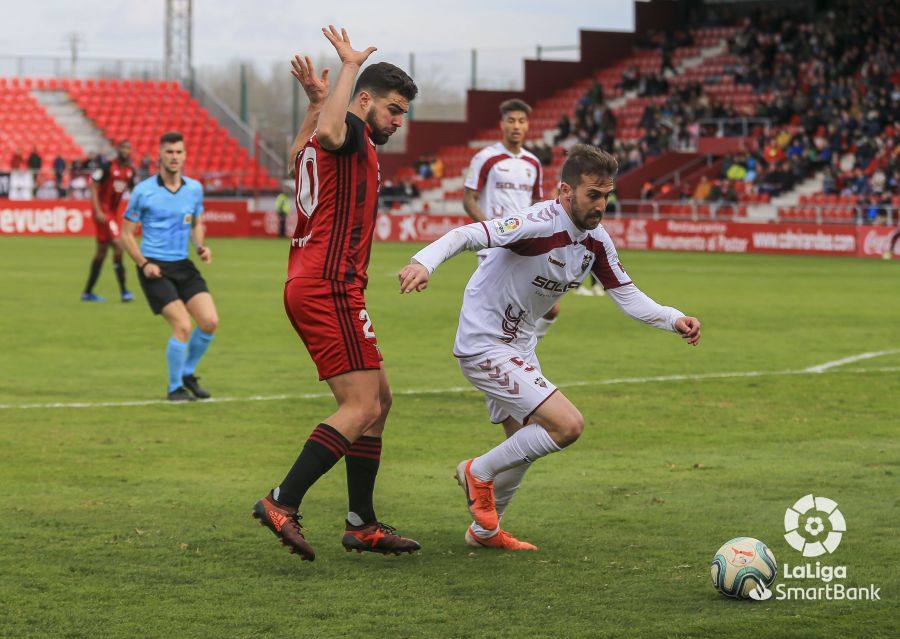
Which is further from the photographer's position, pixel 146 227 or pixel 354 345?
pixel 146 227

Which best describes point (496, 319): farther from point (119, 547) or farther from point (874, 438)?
point (874, 438)

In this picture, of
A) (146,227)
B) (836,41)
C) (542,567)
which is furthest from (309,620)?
(836,41)

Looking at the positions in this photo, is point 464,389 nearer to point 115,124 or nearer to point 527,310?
point 527,310

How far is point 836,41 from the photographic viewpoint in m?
44.1

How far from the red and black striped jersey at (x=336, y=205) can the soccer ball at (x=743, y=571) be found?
6.54ft

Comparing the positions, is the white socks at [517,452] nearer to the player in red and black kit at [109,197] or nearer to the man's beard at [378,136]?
the man's beard at [378,136]

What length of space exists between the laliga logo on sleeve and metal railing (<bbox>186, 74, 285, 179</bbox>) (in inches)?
1830

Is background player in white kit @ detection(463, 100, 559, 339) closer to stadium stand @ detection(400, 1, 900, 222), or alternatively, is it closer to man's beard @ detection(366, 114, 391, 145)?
man's beard @ detection(366, 114, 391, 145)

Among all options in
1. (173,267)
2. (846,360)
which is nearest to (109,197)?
(173,267)

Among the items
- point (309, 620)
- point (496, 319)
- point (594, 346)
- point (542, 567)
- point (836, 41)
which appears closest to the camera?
point (309, 620)

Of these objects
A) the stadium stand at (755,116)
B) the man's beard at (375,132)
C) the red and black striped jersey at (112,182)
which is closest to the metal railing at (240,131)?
the stadium stand at (755,116)

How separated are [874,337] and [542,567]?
11224 millimetres

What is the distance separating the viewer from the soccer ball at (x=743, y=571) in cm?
529

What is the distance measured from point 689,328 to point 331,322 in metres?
1.66
